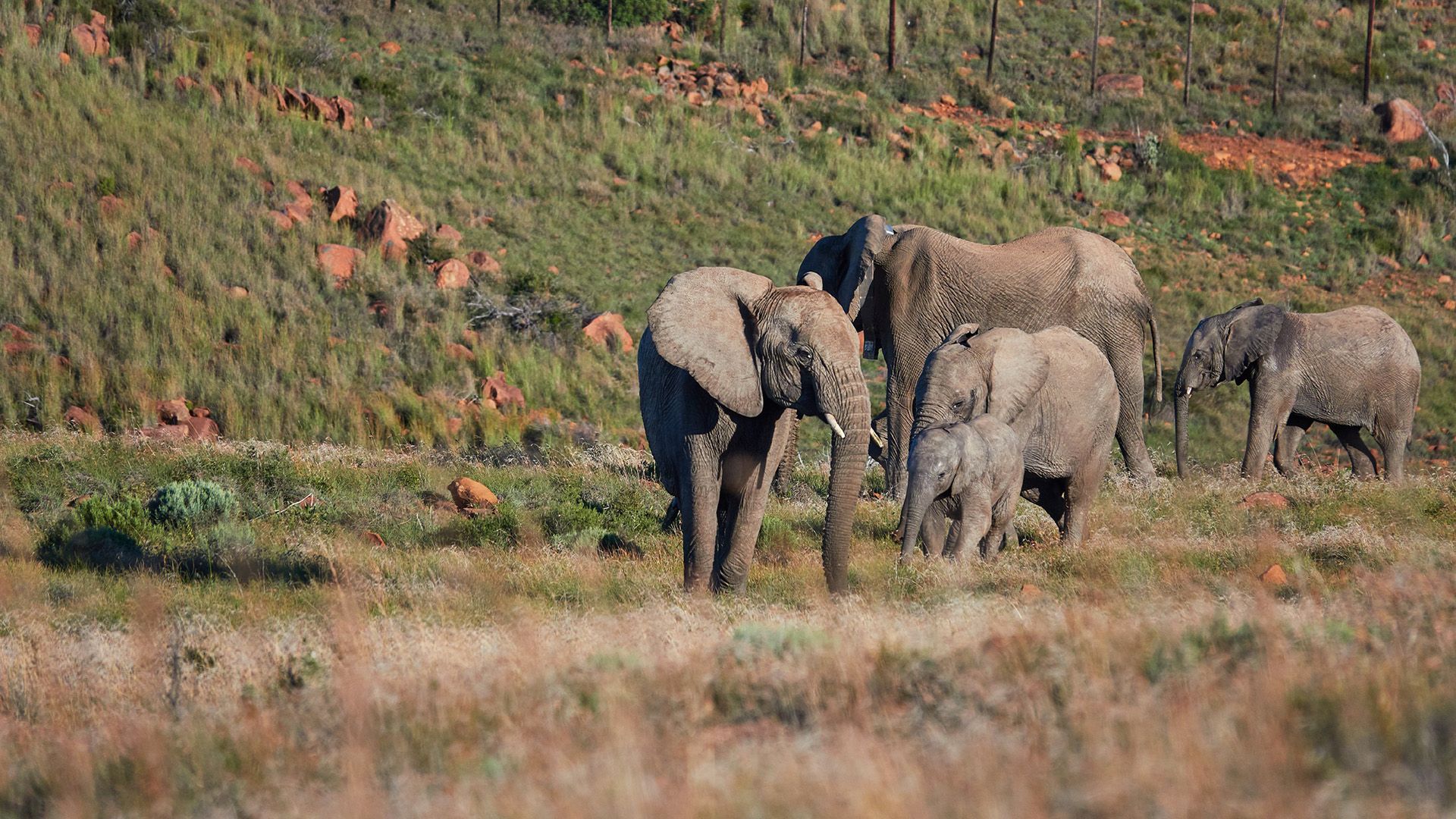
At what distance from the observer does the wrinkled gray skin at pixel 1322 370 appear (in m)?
16.1

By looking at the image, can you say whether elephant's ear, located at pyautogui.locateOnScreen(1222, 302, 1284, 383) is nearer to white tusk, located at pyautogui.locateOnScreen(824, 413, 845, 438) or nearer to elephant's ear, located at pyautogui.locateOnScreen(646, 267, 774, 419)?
elephant's ear, located at pyautogui.locateOnScreen(646, 267, 774, 419)

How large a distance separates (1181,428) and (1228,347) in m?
1.19

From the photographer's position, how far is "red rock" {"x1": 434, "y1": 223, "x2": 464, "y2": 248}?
26.8 metres

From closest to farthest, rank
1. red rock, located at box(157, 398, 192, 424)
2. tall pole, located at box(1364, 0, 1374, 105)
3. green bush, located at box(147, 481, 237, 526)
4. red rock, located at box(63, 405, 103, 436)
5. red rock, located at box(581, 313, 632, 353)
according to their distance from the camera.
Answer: green bush, located at box(147, 481, 237, 526), red rock, located at box(63, 405, 103, 436), red rock, located at box(157, 398, 192, 424), red rock, located at box(581, 313, 632, 353), tall pole, located at box(1364, 0, 1374, 105)

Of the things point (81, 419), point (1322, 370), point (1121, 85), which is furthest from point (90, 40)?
point (1121, 85)

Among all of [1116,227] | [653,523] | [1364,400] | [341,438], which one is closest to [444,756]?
[653,523]

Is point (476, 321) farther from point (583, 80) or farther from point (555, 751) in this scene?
point (555, 751)

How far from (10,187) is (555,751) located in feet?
76.8

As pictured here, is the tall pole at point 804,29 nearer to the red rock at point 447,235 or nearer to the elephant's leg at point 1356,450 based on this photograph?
the red rock at point 447,235

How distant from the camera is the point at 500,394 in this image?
2219cm

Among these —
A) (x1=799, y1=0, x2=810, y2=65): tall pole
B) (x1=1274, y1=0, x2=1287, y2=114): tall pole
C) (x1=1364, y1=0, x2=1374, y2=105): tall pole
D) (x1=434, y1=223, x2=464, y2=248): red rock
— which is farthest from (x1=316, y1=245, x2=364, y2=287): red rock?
(x1=1364, y1=0, x2=1374, y2=105): tall pole

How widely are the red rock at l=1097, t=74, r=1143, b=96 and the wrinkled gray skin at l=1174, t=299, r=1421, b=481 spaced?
2899 centimetres

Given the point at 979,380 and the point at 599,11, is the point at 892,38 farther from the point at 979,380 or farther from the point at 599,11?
the point at 979,380

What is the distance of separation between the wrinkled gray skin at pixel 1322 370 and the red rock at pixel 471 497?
8.13 metres
